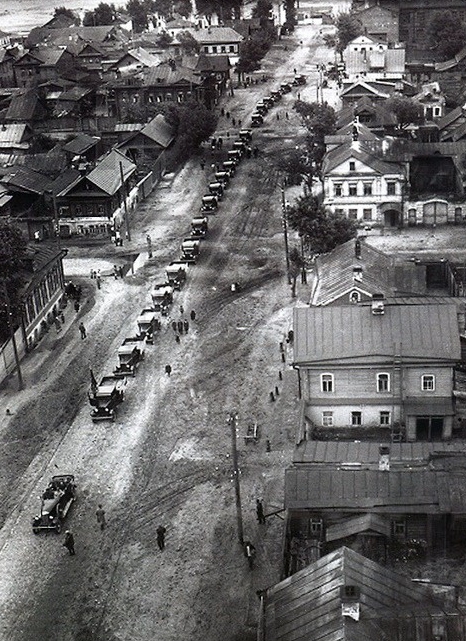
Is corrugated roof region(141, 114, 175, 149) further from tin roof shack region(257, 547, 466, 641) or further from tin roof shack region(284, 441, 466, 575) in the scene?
tin roof shack region(257, 547, 466, 641)

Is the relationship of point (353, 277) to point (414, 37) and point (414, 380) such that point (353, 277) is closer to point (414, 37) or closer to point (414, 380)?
point (414, 380)

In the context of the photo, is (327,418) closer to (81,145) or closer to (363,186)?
(363,186)

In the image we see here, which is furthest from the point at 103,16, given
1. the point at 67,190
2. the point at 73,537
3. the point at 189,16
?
the point at 73,537

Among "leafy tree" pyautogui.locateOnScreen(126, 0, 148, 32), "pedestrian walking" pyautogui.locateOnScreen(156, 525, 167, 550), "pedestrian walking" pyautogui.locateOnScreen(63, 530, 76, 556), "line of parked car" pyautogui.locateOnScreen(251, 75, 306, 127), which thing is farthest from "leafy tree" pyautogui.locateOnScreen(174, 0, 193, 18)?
"pedestrian walking" pyautogui.locateOnScreen(156, 525, 167, 550)

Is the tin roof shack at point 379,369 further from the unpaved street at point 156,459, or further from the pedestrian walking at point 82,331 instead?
the pedestrian walking at point 82,331

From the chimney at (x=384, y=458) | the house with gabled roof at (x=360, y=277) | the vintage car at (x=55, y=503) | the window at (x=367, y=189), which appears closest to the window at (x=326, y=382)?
the house with gabled roof at (x=360, y=277)

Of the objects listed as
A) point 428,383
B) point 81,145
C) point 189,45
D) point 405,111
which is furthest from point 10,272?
point 189,45
